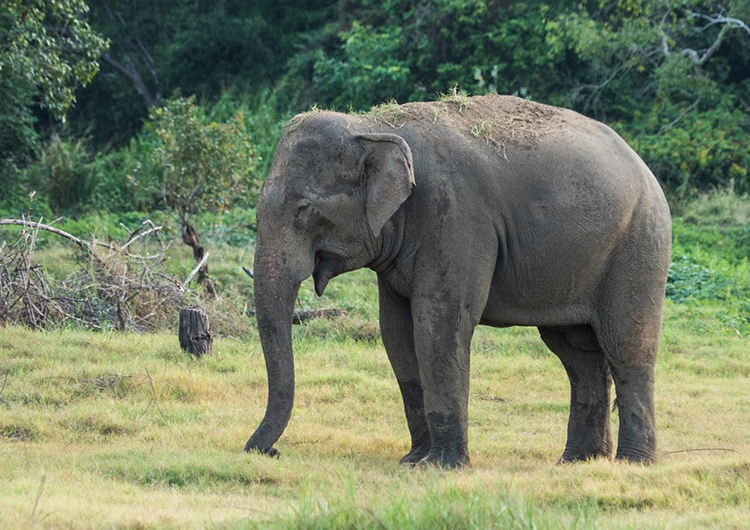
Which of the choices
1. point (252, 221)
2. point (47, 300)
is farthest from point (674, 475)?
point (252, 221)

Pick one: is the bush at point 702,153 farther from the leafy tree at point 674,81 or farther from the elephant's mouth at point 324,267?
the elephant's mouth at point 324,267

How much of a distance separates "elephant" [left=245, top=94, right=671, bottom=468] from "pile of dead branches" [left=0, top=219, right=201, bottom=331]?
575 cm

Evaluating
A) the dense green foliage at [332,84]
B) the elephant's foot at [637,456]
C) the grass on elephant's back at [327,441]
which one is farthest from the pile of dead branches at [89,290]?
the elephant's foot at [637,456]

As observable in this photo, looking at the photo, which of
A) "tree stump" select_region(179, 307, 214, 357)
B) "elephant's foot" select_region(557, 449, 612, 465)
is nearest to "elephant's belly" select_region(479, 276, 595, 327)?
"elephant's foot" select_region(557, 449, 612, 465)

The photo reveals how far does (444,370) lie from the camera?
25.1 ft

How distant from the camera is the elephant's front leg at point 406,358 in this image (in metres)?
8.20

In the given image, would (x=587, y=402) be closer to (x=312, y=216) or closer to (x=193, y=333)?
(x=312, y=216)

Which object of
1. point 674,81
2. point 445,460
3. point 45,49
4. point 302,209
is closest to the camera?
point 302,209

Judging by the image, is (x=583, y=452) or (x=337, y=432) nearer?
(x=583, y=452)

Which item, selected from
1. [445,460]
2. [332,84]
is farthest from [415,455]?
[332,84]

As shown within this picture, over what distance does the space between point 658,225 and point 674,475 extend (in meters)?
2.00

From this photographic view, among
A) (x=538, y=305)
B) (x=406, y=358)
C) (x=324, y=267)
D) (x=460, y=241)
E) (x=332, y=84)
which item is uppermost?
(x=332, y=84)

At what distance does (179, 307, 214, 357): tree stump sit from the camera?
37.7ft

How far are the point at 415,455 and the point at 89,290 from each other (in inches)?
255
